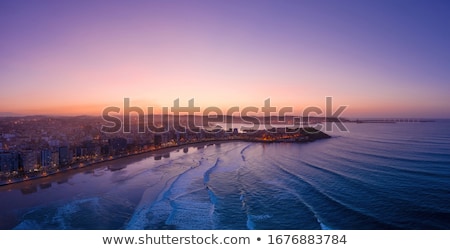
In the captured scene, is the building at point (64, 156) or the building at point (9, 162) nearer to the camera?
the building at point (9, 162)

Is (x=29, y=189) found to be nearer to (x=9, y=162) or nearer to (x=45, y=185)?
(x=45, y=185)

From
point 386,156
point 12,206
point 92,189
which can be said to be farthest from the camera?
point 386,156

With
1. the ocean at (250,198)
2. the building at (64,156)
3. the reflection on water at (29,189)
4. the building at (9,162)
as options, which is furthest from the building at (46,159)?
the reflection on water at (29,189)

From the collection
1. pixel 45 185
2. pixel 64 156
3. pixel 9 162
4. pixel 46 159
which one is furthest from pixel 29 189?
pixel 64 156

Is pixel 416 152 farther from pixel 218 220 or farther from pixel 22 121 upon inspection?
pixel 22 121

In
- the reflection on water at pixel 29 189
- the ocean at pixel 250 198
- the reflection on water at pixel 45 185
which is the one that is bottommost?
the reflection on water at pixel 29 189

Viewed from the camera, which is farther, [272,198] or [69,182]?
[69,182]

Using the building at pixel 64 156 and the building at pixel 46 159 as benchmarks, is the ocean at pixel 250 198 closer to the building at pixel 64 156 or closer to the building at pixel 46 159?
the building at pixel 46 159

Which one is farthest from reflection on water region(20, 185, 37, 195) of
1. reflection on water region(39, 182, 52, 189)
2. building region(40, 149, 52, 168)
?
building region(40, 149, 52, 168)
